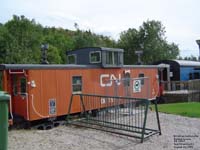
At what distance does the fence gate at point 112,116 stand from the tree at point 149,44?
2272 centimetres

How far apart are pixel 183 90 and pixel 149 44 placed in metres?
15.6

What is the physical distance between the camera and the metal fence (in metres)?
19.8

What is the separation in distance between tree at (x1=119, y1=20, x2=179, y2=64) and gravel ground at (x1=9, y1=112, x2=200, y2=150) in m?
26.7

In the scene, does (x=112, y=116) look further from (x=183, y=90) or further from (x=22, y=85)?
(x=183, y=90)

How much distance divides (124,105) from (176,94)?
7414 mm

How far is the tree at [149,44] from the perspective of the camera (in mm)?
36219

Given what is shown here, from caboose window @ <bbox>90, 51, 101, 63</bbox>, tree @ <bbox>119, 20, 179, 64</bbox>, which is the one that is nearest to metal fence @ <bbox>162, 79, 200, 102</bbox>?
caboose window @ <bbox>90, 51, 101, 63</bbox>

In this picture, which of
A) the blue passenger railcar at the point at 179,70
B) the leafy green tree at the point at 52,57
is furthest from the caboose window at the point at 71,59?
the leafy green tree at the point at 52,57

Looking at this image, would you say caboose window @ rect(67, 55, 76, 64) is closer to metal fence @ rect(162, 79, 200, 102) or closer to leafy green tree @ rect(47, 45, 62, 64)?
metal fence @ rect(162, 79, 200, 102)

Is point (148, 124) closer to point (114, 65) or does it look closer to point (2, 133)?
point (114, 65)

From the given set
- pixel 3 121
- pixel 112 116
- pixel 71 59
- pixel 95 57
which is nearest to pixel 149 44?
pixel 71 59

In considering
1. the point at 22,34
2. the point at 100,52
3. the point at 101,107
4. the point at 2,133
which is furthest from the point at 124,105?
the point at 22,34

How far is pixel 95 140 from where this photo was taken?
26.4 feet

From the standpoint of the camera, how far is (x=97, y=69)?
511 inches
